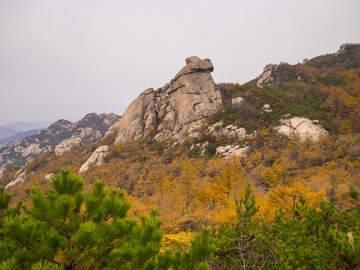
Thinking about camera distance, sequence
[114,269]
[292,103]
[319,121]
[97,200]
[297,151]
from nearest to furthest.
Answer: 1. [114,269]
2. [97,200]
3. [297,151]
4. [319,121]
5. [292,103]

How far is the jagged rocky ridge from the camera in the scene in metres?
110

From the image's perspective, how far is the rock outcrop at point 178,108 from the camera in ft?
141

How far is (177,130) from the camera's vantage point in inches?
1682

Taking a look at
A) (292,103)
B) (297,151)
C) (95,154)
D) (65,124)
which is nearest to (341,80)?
(292,103)

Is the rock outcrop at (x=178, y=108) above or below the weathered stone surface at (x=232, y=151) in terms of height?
above

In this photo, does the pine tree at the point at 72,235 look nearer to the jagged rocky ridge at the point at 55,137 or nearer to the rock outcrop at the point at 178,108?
the rock outcrop at the point at 178,108

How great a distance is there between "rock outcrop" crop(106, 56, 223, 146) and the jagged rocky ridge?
64.9 meters

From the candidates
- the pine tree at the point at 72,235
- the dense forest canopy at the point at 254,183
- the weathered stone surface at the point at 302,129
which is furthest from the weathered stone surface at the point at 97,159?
the pine tree at the point at 72,235

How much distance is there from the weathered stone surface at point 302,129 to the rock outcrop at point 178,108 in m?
16.0

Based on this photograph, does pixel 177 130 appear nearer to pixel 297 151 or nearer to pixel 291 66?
pixel 297 151

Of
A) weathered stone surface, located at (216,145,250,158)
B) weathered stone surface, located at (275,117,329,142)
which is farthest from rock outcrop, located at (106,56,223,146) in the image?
weathered stone surface, located at (275,117,329,142)

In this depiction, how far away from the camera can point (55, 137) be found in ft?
404

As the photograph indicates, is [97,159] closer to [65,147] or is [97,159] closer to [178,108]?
[178,108]

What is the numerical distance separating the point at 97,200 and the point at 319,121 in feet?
132
